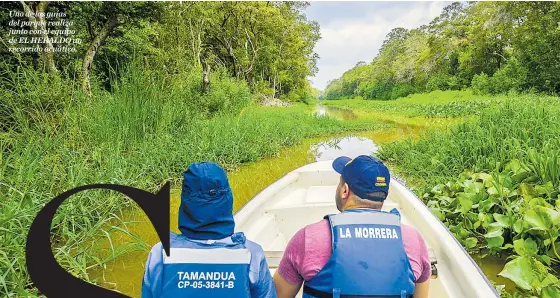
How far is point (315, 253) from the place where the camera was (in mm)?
1727

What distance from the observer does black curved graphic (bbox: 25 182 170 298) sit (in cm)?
139

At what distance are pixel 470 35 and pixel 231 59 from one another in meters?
16.7

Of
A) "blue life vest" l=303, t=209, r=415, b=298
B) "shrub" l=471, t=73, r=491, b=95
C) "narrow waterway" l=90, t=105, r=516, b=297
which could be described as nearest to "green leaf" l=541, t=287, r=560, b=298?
"narrow waterway" l=90, t=105, r=516, b=297

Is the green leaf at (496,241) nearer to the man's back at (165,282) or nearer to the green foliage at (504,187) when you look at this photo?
the green foliage at (504,187)

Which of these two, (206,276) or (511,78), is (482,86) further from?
(206,276)

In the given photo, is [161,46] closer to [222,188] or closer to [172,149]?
[172,149]

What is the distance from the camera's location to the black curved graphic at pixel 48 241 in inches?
54.6

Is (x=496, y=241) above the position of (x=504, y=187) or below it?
below

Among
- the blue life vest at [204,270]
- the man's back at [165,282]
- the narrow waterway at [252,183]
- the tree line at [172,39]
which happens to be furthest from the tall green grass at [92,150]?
the blue life vest at [204,270]

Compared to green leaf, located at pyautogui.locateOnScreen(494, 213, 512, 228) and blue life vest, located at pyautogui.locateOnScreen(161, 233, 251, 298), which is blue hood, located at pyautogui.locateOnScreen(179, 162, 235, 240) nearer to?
blue life vest, located at pyautogui.locateOnScreen(161, 233, 251, 298)

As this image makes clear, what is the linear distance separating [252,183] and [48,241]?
4.92 m

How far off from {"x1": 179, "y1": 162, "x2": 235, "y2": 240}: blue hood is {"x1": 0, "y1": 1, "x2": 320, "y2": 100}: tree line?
4.66 m

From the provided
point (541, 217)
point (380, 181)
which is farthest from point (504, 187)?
point (380, 181)

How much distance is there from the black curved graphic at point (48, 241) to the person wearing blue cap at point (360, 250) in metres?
0.63
